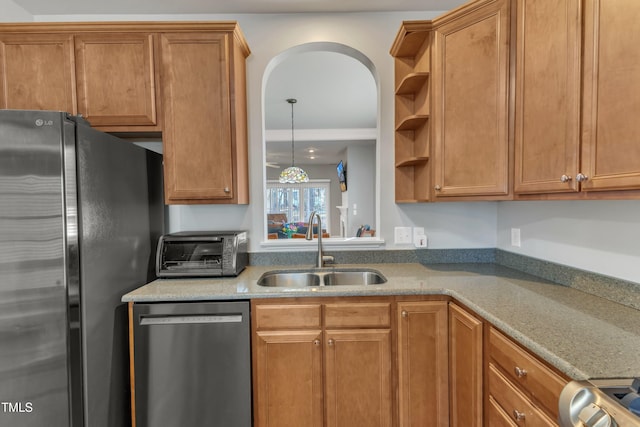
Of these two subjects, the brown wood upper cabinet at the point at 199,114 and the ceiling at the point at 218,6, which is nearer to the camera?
the brown wood upper cabinet at the point at 199,114

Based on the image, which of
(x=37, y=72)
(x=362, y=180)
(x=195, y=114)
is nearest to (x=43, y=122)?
(x=195, y=114)

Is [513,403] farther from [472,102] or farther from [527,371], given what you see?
[472,102]

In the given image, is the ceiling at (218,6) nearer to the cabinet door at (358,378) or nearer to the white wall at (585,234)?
the white wall at (585,234)

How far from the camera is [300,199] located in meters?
10.8

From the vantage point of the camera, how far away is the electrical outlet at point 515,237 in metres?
1.99

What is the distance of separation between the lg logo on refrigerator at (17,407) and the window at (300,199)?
9148mm

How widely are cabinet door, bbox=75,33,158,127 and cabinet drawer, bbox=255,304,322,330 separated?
4.14 ft

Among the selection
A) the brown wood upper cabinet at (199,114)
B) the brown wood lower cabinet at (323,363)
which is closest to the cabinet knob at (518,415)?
the brown wood lower cabinet at (323,363)

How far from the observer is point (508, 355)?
3.82 ft

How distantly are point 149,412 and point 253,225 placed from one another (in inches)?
45.9

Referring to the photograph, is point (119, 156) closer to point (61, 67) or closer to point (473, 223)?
point (61, 67)

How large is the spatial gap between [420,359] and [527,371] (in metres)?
0.63

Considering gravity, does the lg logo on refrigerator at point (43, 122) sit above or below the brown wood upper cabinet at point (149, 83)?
below

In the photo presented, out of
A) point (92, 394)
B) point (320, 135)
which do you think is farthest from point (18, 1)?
point (320, 135)
